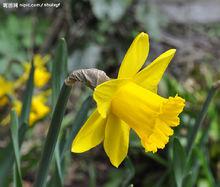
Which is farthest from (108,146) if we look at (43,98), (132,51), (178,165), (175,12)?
(175,12)

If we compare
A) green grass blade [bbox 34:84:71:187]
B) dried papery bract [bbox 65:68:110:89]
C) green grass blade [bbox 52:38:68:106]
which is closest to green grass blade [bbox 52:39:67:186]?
green grass blade [bbox 52:38:68:106]

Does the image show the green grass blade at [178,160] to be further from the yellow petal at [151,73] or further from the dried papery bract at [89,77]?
the dried papery bract at [89,77]

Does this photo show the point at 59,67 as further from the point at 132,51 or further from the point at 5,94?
the point at 5,94

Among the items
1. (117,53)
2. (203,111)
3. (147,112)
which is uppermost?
(147,112)

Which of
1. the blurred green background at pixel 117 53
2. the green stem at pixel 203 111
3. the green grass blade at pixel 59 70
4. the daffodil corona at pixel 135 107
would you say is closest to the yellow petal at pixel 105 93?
the daffodil corona at pixel 135 107

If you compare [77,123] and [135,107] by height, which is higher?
[135,107]

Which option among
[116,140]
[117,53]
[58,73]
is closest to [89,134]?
[116,140]

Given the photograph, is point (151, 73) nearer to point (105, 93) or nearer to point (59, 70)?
point (105, 93)
